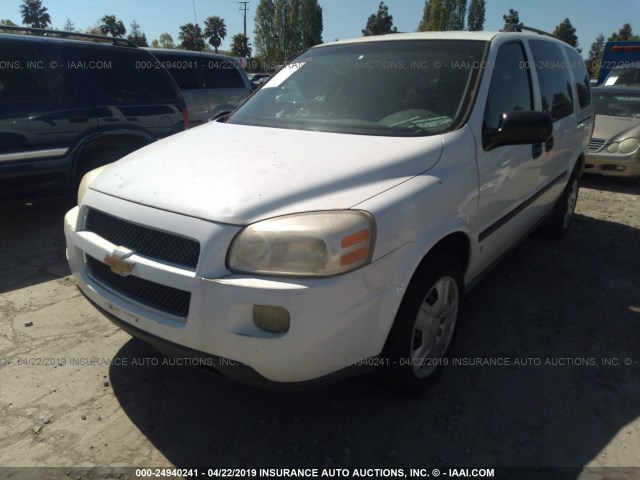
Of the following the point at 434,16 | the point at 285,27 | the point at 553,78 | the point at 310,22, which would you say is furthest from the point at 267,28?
the point at 553,78

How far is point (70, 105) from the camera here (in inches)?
183

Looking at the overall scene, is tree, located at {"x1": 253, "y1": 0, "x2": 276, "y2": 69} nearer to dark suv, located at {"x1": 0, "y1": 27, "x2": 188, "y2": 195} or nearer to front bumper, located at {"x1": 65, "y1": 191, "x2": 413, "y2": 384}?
dark suv, located at {"x1": 0, "y1": 27, "x2": 188, "y2": 195}

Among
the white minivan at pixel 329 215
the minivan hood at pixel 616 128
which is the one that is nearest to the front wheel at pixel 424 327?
the white minivan at pixel 329 215

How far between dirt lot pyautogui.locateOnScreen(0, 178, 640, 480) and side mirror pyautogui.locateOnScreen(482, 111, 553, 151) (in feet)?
4.17

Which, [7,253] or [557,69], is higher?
[557,69]

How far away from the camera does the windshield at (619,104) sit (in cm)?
832

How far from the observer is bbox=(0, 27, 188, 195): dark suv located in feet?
14.1

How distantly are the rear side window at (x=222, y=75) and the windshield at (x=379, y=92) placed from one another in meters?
5.38

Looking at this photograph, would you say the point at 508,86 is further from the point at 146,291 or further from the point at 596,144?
the point at 596,144

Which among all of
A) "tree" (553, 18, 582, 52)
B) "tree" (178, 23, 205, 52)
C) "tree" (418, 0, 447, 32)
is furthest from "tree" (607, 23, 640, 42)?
"tree" (178, 23, 205, 52)

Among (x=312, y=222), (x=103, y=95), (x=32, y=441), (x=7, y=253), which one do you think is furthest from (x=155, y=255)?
(x=103, y=95)

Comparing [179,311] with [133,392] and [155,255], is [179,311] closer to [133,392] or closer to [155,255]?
[155,255]

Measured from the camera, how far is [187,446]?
216 centimetres

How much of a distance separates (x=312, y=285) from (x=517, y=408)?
1.44 metres
